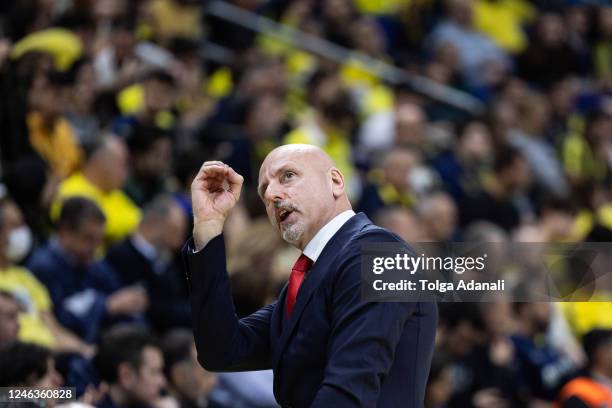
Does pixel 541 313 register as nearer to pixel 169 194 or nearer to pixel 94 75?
pixel 169 194

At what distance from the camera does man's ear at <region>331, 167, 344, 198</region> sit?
307cm

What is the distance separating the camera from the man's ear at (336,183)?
307 centimetres

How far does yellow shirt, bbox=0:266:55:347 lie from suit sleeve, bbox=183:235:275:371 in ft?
7.05

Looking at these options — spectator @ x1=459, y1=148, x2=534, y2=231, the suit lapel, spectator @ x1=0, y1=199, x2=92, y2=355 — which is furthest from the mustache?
spectator @ x1=459, y1=148, x2=534, y2=231

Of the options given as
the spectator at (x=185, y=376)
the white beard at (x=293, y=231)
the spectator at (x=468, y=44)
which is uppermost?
the spectator at (x=468, y=44)

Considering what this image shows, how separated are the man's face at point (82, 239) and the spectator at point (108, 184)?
56 centimetres

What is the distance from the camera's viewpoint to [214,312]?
9.78 ft

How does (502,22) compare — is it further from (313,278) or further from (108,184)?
(313,278)


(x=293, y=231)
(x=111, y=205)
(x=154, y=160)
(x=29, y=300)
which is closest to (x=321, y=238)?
(x=293, y=231)

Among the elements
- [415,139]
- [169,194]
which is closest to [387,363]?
[169,194]

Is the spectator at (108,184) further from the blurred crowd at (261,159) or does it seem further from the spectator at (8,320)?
the spectator at (8,320)

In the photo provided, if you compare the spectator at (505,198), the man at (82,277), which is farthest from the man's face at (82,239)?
the spectator at (505,198)

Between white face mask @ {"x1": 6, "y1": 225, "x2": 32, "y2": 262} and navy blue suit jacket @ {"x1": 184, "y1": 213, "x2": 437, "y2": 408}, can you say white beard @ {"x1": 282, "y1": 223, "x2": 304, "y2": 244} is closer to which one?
navy blue suit jacket @ {"x1": 184, "y1": 213, "x2": 437, "y2": 408}

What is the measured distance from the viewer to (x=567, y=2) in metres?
12.5
